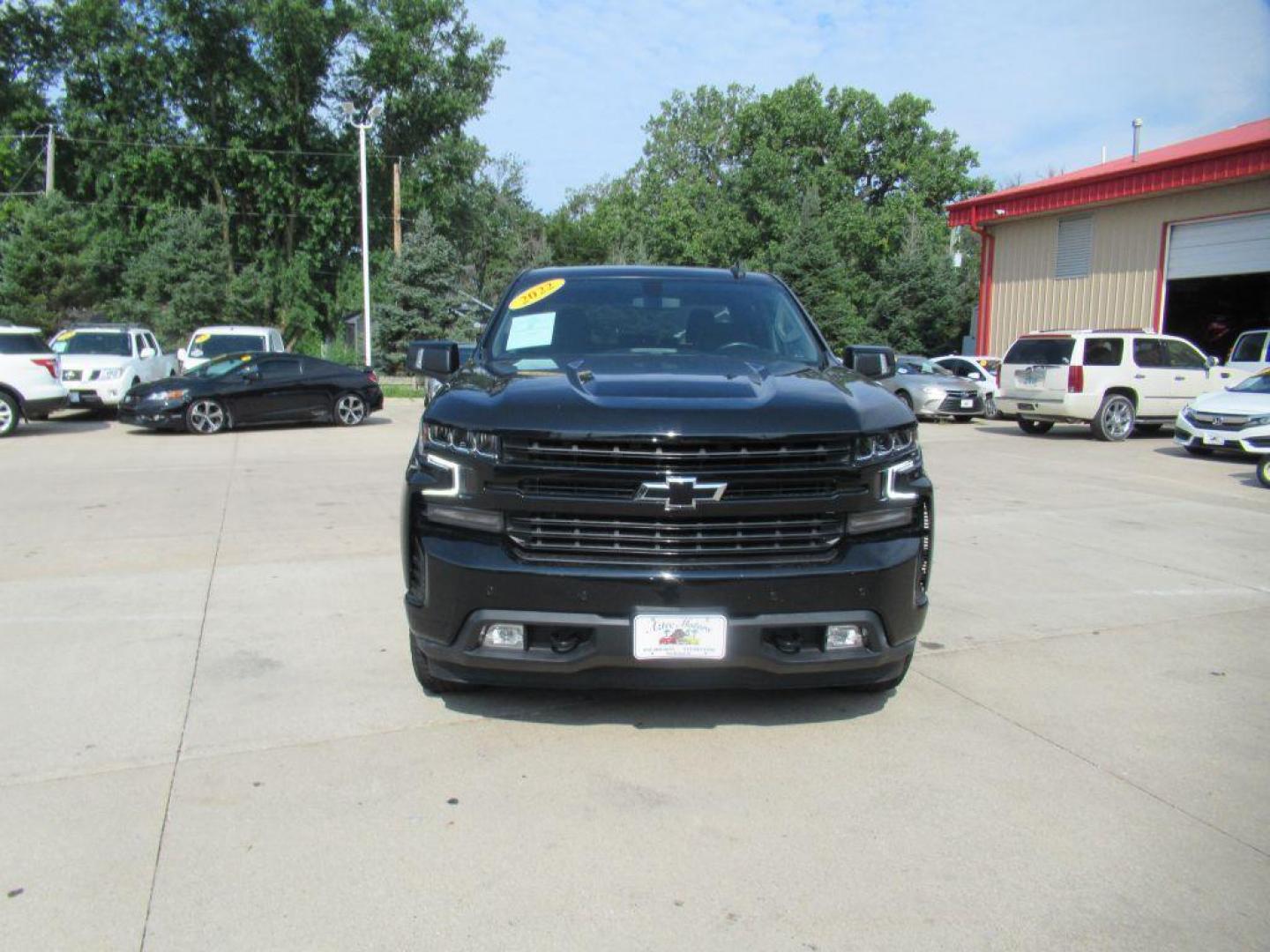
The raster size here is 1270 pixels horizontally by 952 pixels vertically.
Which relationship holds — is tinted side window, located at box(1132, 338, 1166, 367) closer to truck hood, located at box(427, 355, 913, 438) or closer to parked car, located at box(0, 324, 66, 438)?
truck hood, located at box(427, 355, 913, 438)

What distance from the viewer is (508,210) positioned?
6894 centimetres

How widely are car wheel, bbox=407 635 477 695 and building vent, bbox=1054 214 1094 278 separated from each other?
2418 centimetres

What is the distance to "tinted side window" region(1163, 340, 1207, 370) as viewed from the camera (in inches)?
691

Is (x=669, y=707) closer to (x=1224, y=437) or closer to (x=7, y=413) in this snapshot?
(x=1224, y=437)

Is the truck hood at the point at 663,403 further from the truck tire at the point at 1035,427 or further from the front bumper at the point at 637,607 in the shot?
the truck tire at the point at 1035,427

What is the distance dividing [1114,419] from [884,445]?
1515 cm

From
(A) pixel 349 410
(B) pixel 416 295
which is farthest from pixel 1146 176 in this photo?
(B) pixel 416 295

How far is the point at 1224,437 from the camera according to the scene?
13516 mm

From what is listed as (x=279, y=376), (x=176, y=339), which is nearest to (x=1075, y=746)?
(x=279, y=376)

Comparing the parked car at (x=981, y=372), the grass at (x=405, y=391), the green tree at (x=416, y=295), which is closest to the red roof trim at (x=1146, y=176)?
the parked car at (x=981, y=372)

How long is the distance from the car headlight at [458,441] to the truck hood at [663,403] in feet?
0.12

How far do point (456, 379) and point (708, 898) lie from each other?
2464mm

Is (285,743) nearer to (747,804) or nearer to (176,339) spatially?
(747,804)

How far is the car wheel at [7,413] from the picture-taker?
15.8 meters
